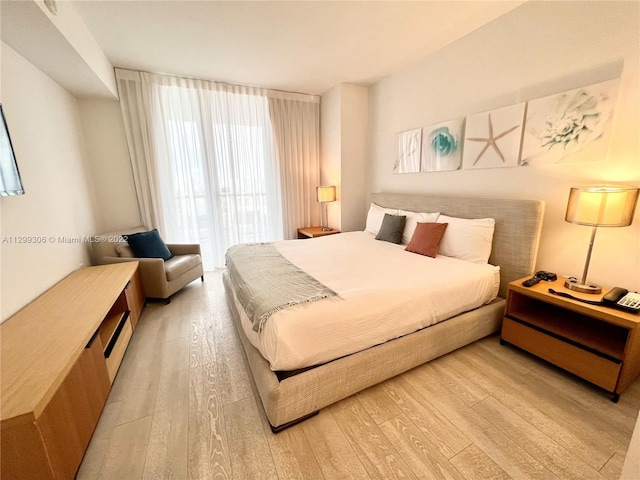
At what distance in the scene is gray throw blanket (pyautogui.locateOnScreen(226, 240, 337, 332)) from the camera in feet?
Answer: 5.06


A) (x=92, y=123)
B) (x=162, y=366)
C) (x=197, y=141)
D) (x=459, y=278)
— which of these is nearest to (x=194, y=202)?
(x=197, y=141)

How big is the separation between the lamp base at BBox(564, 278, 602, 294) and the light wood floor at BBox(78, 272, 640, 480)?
601mm

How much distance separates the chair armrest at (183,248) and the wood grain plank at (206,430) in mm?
1928

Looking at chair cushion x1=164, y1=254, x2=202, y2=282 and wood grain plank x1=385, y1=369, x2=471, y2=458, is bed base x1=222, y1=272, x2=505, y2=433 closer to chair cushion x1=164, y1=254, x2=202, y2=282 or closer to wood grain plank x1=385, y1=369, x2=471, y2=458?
wood grain plank x1=385, y1=369, x2=471, y2=458

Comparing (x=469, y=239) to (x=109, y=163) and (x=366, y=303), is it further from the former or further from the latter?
(x=109, y=163)

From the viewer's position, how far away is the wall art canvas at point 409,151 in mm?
3139

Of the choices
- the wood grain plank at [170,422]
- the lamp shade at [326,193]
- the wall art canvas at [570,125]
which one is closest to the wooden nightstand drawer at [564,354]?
the wall art canvas at [570,125]

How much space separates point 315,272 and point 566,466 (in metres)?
1.71

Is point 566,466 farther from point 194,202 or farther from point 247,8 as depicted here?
point 194,202

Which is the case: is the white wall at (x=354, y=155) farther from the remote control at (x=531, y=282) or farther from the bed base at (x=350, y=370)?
the remote control at (x=531, y=282)

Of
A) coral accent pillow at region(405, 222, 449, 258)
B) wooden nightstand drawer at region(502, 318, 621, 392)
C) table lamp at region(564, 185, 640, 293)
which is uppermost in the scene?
table lamp at region(564, 185, 640, 293)

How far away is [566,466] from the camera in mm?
1225

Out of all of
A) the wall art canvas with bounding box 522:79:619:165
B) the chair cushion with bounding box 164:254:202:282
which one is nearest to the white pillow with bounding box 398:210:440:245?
the wall art canvas with bounding box 522:79:619:165

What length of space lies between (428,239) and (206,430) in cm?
230
